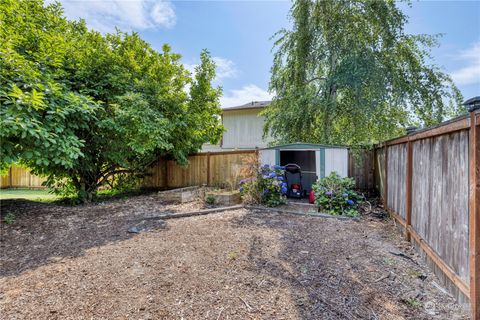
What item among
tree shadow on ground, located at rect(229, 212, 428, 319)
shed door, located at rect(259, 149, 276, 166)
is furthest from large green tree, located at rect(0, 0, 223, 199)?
tree shadow on ground, located at rect(229, 212, 428, 319)

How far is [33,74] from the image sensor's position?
4277 millimetres

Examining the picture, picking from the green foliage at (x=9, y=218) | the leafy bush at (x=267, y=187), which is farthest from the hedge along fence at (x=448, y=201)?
the green foliage at (x=9, y=218)

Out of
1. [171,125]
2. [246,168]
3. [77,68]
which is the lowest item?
[246,168]

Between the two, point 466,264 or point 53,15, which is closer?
point 466,264

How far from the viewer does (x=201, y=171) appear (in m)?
9.57

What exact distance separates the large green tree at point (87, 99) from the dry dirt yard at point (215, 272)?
1953 mm

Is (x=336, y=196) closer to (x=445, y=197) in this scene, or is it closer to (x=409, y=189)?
(x=409, y=189)

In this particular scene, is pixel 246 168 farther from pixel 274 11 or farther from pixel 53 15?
pixel 53 15

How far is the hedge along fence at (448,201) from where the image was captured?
192cm

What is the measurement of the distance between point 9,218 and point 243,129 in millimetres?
11982

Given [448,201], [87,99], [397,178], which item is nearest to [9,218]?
[87,99]

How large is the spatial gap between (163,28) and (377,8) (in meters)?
6.67

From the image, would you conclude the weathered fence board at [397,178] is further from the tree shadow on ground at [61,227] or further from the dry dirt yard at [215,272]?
the tree shadow on ground at [61,227]

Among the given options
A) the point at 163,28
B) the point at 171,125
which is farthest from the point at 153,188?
the point at 163,28
